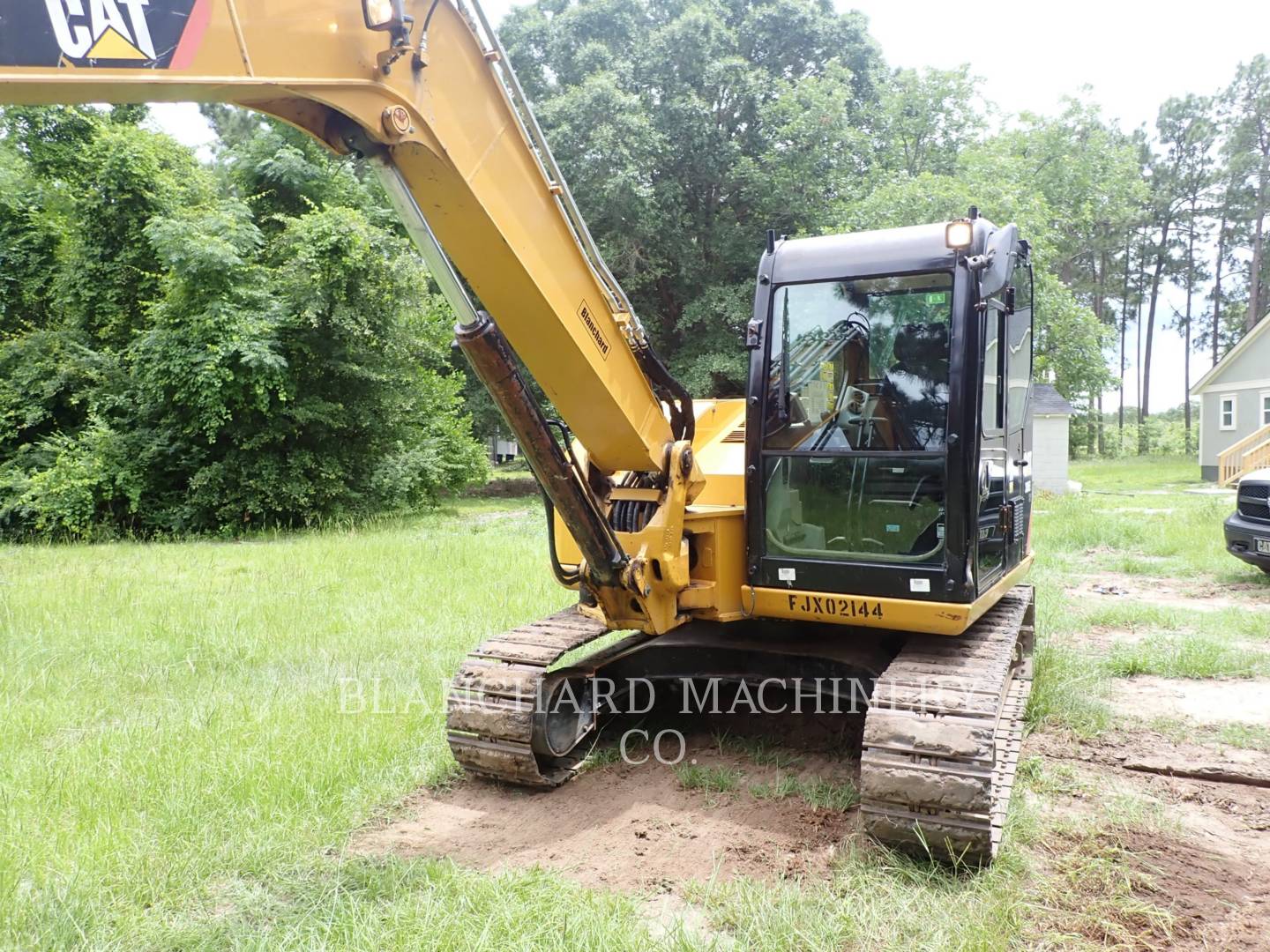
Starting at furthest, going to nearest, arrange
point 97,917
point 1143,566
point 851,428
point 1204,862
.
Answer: point 1143,566, point 851,428, point 1204,862, point 97,917

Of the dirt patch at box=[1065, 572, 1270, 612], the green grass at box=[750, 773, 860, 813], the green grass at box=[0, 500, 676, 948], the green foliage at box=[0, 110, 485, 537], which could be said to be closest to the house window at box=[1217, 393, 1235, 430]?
the dirt patch at box=[1065, 572, 1270, 612]

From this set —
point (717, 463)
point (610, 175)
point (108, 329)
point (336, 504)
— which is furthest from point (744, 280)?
point (717, 463)

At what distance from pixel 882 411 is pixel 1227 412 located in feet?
84.1

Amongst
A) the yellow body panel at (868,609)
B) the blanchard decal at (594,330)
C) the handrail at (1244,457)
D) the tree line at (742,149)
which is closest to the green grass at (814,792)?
the yellow body panel at (868,609)

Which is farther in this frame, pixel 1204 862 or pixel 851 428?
pixel 851 428

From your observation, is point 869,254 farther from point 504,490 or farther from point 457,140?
point 504,490

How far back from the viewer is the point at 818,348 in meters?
4.04

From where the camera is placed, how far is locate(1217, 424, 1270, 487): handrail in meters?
21.0

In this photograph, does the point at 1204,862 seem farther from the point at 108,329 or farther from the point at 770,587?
the point at 108,329

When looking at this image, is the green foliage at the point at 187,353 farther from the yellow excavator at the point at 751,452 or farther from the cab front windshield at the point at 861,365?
the cab front windshield at the point at 861,365

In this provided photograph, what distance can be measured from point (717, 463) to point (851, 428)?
Answer: 29.5 inches

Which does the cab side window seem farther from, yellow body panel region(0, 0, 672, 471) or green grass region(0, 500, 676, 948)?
green grass region(0, 500, 676, 948)

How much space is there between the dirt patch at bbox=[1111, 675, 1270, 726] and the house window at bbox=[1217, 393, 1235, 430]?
22.3 m

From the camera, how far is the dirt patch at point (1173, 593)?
819 cm
